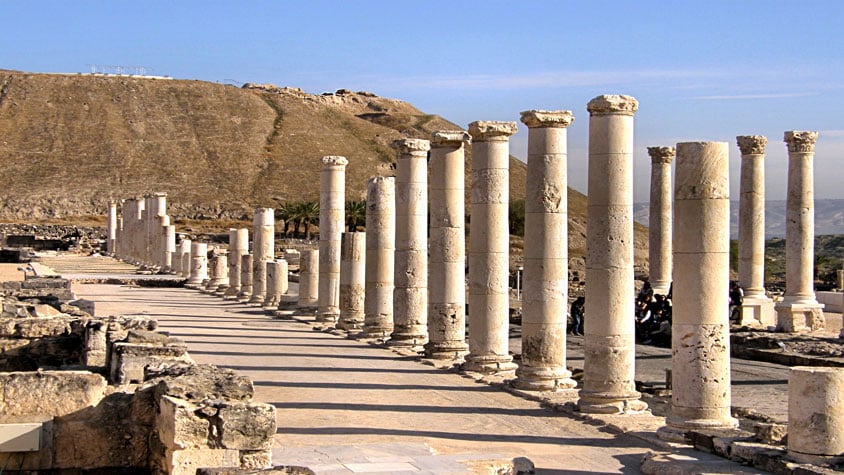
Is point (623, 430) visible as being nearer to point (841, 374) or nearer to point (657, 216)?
point (841, 374)

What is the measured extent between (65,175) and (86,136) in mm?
10080

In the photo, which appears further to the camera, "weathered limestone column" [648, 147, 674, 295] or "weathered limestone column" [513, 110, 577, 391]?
"weathered limestone column" [648, 147, 674, 295]

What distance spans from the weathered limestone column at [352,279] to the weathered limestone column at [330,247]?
3.97 ft

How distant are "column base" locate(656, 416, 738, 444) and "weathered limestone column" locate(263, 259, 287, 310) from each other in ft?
61.3

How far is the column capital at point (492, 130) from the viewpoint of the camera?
55.4 ft

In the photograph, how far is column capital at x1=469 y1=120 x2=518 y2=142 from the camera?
16.9 meters

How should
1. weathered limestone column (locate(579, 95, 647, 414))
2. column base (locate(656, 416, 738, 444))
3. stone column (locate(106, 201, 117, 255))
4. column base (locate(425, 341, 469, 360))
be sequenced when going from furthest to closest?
stone column (locate(106, 201, 117, 255)), column base (locate(425, 341, 469, 360)), weathered limestone column (locate(579, 95, 647, 414)), column base (locate(656, 416, 738, 444))

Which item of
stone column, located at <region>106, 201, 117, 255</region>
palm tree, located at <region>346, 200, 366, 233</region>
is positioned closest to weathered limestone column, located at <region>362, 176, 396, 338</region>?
stone column, located at <region>106, 201, 117, 255</region>

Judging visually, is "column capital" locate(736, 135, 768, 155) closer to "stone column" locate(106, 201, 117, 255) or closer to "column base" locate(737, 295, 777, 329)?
"column base" locate(737, 295, 777, 329)

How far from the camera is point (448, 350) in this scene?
18312mm

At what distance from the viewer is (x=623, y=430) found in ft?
40.8

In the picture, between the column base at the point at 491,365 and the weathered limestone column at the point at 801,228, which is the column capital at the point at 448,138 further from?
the weathered limestone column at the point at 801,228

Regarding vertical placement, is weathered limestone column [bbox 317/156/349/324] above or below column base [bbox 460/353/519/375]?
above

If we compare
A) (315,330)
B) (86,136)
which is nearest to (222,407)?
(315,330)
